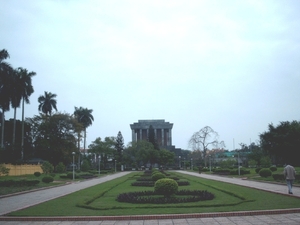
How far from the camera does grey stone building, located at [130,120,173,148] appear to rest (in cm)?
11069

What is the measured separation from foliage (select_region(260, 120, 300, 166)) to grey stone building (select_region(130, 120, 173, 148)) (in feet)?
199

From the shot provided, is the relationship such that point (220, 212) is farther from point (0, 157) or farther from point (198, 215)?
point (0, 157)

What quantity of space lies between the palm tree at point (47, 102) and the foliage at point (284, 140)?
41.4 m

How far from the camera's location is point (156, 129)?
112625 millimetres

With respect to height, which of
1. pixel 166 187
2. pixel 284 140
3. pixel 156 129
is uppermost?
pixel 156 129

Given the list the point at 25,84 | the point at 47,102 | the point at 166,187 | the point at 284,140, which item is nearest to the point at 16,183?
the point at 166,187

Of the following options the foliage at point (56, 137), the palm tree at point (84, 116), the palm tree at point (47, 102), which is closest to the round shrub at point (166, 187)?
the foliage at point (56, 137)

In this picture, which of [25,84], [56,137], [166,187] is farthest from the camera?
[56,137]

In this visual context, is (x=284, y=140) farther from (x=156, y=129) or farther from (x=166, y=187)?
(x=156, y=129)

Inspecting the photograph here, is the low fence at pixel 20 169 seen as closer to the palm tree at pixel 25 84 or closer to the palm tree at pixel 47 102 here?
the palm tree at pixel 25 84

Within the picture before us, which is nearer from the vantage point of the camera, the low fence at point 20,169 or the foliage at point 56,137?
the low fence at point 20,169

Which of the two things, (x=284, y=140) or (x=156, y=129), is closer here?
(x=284, y=140)

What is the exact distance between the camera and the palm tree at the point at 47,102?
222 feet

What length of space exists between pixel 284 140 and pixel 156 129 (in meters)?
70.3
